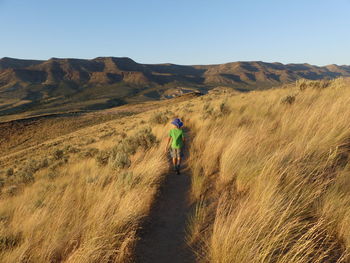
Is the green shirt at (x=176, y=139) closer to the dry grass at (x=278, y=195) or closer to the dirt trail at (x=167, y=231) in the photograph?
the dry grass at (x=278, y=195)

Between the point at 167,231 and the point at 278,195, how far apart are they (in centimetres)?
152

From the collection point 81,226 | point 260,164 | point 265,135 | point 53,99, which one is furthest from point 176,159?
point 53,99

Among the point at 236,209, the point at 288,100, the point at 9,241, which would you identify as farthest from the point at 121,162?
the point at 288,100

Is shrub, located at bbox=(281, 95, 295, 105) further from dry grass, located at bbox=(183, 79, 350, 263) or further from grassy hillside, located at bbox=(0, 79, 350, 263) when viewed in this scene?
grassy hillside, located at bbox=(0, 79, 350, 263)

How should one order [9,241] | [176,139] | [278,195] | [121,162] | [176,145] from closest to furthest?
1. [278,195]
2. [9,241]
3. [121,162]
4. [176,145]
5. [176,139]

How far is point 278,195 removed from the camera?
2709 mm

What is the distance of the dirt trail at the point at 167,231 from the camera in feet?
8.81

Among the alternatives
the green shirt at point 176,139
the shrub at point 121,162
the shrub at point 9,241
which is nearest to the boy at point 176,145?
the green shirt at point 176,139

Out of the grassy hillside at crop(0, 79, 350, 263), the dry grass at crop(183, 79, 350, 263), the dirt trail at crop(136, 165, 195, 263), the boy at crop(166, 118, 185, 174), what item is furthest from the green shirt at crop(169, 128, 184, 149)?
the dirt trail at crop(136, 165, 195, 263)

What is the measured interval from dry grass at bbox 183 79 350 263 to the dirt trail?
0.64 ft

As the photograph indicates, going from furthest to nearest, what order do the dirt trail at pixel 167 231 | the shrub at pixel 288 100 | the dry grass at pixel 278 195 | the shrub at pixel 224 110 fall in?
the shrub at pixel 224 110 → the shrub at pixel 288 100 → the dirt trail at pixel 167 231 → the dry grass at pixel 278 195

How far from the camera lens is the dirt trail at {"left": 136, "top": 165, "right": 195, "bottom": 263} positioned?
2.69 metres

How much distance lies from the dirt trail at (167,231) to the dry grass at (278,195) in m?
0.20

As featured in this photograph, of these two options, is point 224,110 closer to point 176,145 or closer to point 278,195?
point 176,145
